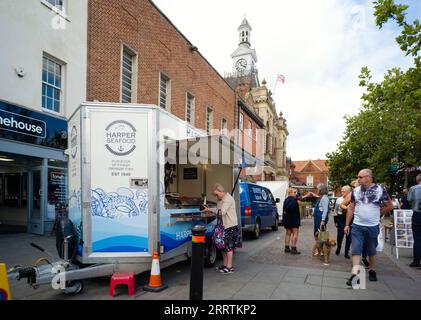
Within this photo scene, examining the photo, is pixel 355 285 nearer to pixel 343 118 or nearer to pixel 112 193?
pixel 112 193

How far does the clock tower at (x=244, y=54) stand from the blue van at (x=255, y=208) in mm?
47172

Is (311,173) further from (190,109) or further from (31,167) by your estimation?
(31,167)

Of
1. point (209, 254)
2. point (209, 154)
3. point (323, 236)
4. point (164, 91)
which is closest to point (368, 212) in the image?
point (323, 236)

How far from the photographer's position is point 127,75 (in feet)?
45.3

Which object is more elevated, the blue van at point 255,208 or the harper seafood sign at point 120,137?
the harper seafood sign at point 120,137

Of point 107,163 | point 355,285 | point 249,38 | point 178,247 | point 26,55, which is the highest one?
point 249,38

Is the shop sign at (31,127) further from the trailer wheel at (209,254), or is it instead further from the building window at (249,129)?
the building window at (249,129)

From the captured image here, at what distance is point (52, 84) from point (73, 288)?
8.00m

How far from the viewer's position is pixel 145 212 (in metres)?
5.00

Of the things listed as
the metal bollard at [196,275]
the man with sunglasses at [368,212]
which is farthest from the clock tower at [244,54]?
the metal bollard at [196,275]

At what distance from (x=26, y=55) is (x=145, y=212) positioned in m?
7.53

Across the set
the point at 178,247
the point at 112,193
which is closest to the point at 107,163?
the point at 112,193

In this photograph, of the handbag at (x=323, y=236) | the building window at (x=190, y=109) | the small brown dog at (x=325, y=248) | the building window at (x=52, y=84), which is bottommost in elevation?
the small brown dog at (x=325, y=248)

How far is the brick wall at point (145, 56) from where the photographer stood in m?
12.1
